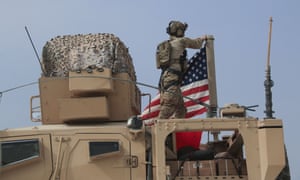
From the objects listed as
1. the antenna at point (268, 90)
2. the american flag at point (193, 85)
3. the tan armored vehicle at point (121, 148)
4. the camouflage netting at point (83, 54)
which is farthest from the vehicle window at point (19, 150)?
the antenna at point (268, 90)

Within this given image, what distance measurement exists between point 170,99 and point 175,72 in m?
0.47

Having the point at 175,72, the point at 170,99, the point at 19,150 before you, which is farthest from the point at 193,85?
the point at 19,150

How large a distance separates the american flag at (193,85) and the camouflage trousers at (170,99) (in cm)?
51

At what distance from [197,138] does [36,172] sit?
2.48m

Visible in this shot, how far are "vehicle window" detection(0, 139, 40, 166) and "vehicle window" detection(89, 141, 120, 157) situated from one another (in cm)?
70

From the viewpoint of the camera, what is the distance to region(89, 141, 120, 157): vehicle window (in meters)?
8.31

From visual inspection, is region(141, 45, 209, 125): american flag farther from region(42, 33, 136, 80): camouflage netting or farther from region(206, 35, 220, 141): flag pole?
region(42, 33, 136, 80): camouflage netting

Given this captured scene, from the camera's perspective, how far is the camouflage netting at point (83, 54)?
9.93m

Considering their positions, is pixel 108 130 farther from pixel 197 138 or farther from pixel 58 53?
pixel 58 53

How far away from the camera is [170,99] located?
9344mm

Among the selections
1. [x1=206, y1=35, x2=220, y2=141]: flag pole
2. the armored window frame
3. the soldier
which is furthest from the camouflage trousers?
the armored window frame

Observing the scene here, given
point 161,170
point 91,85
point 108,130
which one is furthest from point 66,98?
point 161,170

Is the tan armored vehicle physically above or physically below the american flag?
below

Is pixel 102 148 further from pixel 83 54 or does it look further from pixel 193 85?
pixel 193 85
